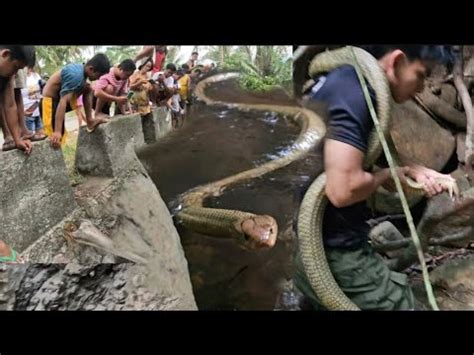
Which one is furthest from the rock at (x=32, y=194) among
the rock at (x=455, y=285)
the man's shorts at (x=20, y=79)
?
the rock at (x=455, y=285)

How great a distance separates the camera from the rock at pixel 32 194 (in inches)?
116

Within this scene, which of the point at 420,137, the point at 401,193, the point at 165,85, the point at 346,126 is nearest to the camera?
the point at 346,126

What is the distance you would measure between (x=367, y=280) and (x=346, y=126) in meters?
0.88

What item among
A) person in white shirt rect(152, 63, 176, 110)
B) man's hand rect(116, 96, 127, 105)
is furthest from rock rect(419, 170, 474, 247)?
man's hand rect(116, 96, 127, 105)

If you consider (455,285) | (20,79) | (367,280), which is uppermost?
(20,79)

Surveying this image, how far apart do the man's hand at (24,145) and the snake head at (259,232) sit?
4.39 feet

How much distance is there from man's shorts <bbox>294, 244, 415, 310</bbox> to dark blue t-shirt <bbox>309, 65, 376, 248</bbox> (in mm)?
69

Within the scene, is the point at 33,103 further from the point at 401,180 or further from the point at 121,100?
the point at 401,180

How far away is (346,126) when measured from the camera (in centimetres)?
279

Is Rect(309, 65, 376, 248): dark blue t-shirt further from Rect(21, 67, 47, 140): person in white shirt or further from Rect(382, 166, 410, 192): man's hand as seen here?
Rect(21, 67, 47, 140): person in white shirt

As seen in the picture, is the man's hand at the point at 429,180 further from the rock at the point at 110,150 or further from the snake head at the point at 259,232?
the rock at the point at 110,150

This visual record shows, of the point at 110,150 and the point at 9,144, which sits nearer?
the point at 9,144

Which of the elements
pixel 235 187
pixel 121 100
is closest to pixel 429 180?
pixel 235 187
